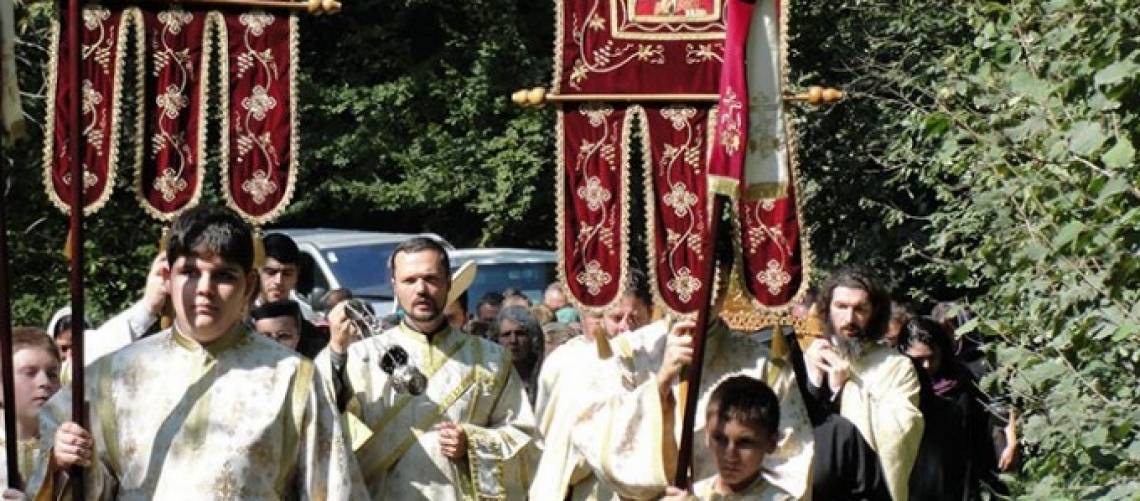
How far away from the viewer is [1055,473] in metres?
9.10

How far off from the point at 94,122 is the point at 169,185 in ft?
0.97

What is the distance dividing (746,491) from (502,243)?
17.9 m

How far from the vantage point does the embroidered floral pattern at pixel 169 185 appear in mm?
8664

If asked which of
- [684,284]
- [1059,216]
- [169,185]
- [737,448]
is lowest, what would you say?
[737,448]

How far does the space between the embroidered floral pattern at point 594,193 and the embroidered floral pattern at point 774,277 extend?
22.2 inches

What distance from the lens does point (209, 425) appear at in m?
7.54

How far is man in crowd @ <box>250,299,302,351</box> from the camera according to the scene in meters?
9.95

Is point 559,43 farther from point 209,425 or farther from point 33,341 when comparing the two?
point 209,425

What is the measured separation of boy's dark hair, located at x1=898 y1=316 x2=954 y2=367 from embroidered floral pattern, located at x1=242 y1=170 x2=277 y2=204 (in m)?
3.78

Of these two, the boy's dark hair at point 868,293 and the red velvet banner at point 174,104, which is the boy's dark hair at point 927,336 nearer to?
the boy's dark hair at point 868,293

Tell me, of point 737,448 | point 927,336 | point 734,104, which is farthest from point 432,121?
point 734,104

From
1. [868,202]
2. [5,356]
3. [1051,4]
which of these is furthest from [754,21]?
[868,202]

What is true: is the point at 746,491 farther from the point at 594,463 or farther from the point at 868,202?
the point at 868,202

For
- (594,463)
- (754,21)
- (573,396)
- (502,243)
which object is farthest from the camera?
(502,243)
